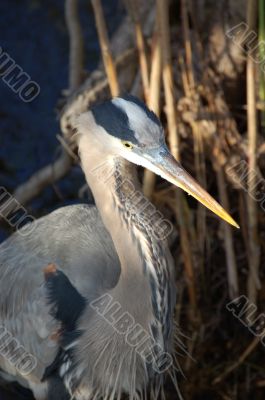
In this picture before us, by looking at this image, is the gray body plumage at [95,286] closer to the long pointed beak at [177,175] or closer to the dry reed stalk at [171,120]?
the long pointed beak at [177,175]

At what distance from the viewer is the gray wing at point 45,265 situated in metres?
2.45

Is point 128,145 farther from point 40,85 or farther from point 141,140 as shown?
point 40,85

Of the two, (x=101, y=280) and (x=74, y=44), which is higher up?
(x=74, y=44)

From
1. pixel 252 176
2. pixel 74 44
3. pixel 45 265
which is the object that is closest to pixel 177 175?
pixel 45 265

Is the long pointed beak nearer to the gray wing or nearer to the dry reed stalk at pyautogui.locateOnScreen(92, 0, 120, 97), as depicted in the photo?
the gray wing

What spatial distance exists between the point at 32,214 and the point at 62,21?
4.37ft

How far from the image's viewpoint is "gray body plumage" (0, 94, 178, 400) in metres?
2.21

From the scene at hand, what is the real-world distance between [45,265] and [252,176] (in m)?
0.87

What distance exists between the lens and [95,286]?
7.97 feet

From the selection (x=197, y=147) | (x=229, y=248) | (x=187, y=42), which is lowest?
(x=229, y=248)

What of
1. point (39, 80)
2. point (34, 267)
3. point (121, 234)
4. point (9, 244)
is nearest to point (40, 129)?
point (39, 80)
